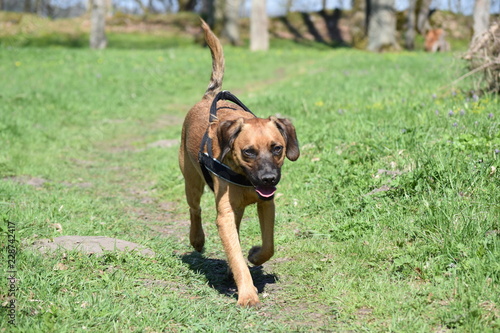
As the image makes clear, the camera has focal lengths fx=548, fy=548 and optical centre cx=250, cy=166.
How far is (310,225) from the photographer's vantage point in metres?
5.54

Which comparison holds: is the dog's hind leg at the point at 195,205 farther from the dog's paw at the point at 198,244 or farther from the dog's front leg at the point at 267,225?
the dog's front leg at the point at 267,225

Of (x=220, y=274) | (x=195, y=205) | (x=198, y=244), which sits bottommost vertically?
(x=220, y=274)

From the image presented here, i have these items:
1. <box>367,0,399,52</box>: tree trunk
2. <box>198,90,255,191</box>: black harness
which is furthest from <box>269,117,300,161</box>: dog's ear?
<box>367,0,399,52</box>: tree trunk

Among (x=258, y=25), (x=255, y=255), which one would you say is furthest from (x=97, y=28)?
(x=255, y=255)

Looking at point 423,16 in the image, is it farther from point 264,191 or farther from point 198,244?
point 264,191

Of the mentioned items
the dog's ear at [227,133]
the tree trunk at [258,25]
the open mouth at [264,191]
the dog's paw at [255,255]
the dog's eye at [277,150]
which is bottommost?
the dog's paw at [255,255]

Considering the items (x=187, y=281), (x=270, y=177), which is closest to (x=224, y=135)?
(x=270, y=177)

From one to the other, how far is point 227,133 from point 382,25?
2713 centimetres

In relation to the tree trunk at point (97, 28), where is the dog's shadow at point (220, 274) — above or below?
below

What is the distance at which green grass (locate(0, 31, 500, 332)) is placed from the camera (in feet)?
11.8

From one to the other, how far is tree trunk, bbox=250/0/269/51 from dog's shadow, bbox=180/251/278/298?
26.4 m

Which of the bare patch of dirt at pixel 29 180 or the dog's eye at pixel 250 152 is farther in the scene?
the bare patch of dirt at pixel 29 180

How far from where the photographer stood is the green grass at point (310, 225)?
359 cm

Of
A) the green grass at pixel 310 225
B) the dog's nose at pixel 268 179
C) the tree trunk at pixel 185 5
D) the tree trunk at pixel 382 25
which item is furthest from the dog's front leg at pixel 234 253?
the tree trunk at pixel 185 5
